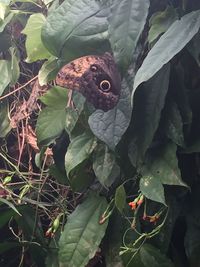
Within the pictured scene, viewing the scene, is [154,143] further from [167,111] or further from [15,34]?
[15,34]

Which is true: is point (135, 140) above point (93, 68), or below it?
below

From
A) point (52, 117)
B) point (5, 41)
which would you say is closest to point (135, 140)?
point (52, 117)

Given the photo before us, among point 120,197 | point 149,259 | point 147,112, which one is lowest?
point 149,259

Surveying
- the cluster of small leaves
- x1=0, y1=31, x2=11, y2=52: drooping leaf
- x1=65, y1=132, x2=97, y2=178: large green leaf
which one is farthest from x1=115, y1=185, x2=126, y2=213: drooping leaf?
x1=0, y1=31, x2=11, y2=52: drooping leaf

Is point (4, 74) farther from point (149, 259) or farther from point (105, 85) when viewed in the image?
point (149, 259)

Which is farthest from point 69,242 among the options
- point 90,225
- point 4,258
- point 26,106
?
point 26,106

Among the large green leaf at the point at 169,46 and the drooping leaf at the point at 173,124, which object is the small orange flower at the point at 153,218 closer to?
the drooping leaf at the point at 173,124
